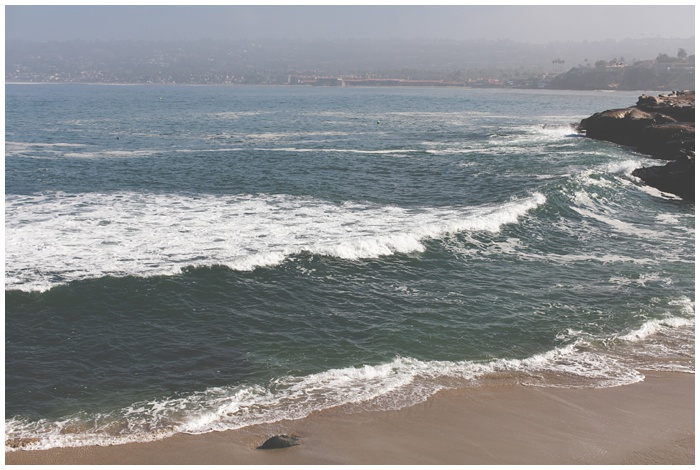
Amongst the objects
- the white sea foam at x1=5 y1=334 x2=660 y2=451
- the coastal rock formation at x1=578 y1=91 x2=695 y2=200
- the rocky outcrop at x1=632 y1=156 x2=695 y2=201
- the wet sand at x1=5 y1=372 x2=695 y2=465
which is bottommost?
the wet sand at x1=5 y1=372 x2=695 y2=465

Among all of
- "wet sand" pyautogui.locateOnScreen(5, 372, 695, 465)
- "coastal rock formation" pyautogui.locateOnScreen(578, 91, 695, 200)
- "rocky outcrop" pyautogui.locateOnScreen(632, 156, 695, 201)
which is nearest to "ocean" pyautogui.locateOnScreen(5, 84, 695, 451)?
"wet sand" pyautogui.locateOnScreen(5, 372, 695, 465)

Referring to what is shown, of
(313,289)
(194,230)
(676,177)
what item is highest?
(676,177)

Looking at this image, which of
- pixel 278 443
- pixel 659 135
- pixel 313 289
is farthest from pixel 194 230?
pixel 659 135

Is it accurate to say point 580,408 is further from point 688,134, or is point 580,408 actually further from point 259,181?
point 688,134

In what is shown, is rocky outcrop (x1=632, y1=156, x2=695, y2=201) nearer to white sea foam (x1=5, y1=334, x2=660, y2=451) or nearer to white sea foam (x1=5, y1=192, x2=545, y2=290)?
white sea foam (x1=5, y1=192, x2=545, y2=290)

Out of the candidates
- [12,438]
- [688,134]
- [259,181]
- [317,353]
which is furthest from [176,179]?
[688,134]

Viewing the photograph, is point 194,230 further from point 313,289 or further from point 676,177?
point 676,177

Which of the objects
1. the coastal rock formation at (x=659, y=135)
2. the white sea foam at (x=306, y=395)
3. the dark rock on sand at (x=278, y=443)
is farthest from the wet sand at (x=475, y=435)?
the coastal rock formation at (x=659, y=135)
